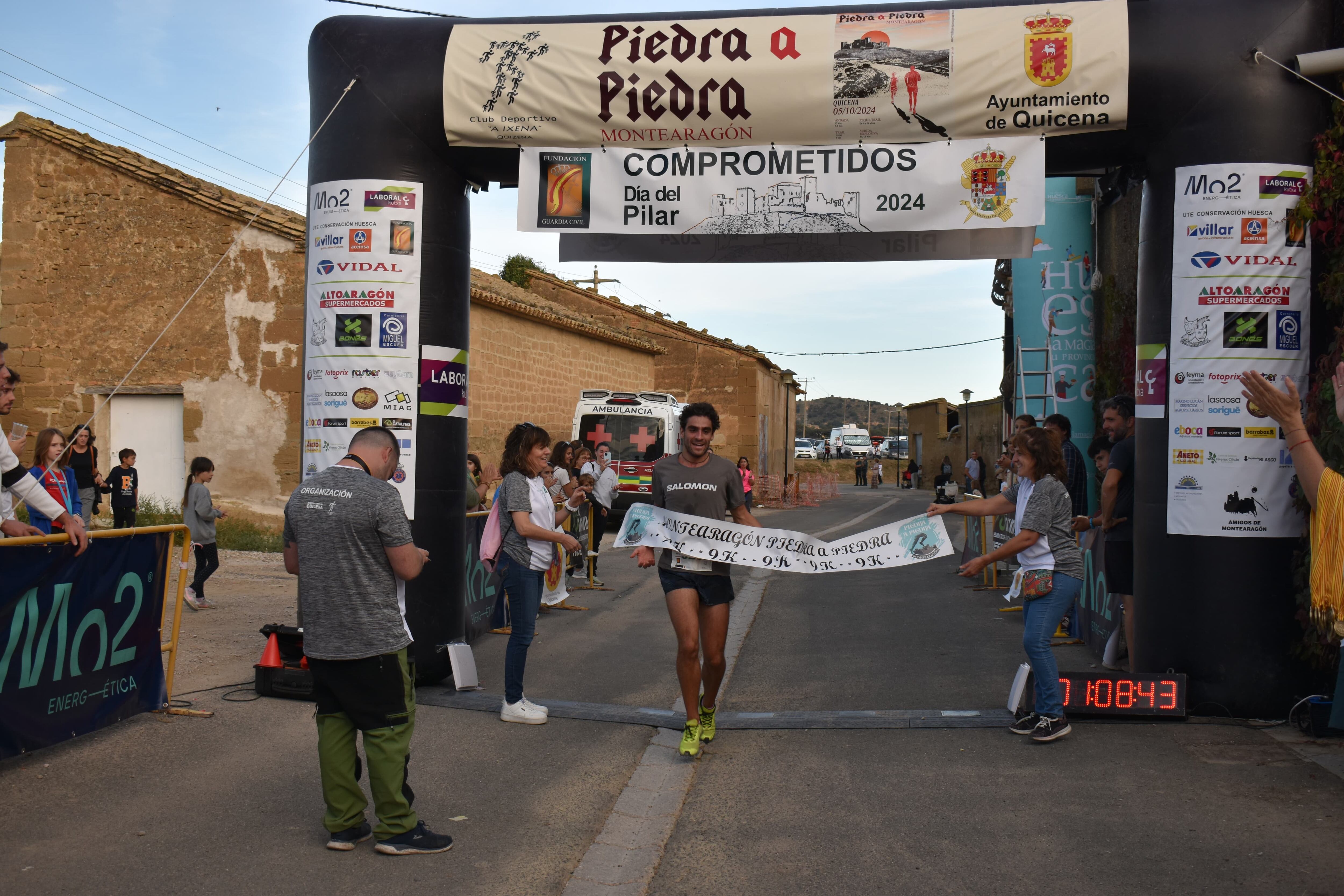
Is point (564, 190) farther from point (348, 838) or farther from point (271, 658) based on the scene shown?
point (348, 838)

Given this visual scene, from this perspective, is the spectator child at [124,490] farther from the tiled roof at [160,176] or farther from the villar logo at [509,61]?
the villar logo at [509,61]

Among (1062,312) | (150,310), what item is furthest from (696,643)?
(150,310)

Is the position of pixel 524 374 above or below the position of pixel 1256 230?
above

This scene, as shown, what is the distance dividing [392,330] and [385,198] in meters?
0.88

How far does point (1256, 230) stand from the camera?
19.6 feet

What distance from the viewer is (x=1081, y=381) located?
430 inches

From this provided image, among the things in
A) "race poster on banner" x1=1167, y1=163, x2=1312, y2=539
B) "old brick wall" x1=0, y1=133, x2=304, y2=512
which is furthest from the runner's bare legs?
"old brick wall" x1=0, y1=133, x2=304, y2=512

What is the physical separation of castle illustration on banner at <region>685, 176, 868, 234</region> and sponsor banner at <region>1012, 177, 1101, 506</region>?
4.53 m

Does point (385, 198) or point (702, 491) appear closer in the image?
point (702, 491)

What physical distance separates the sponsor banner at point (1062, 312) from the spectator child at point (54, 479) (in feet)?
29.6

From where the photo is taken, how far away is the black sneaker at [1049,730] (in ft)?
18.5

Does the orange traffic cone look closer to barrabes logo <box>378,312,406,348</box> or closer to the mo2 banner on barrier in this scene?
the mo2 banner on barrier

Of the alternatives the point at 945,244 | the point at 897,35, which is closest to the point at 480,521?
the point at 945,244

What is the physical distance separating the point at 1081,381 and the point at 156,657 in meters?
9.09
